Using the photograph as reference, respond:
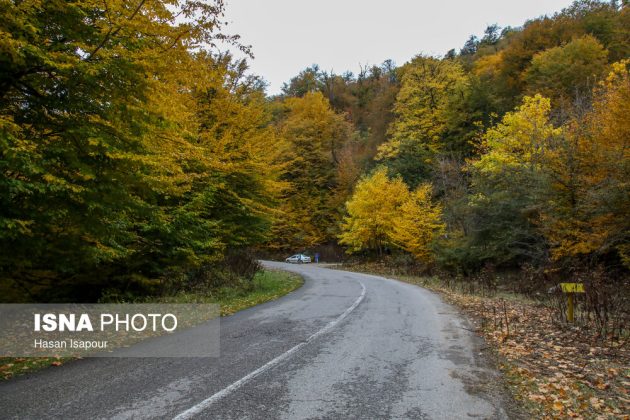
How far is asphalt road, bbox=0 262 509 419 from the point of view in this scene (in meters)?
4.53

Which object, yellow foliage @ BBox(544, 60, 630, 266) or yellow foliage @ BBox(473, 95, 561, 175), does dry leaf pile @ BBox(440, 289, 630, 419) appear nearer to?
yellow foliage @ BBox(544, 60, 630, 266)

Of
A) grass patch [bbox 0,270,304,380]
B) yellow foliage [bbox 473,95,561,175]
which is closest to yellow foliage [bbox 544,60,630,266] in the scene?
yellow foliage [bbox 473,95,561,175]

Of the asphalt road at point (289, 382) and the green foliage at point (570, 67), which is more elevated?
the green foliage at point (570, 67)

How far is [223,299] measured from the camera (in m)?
14.0

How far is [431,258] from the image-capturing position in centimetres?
2839

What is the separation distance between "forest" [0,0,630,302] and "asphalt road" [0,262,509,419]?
2535mm

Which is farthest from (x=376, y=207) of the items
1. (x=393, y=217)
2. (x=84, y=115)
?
(x=84, y=115)

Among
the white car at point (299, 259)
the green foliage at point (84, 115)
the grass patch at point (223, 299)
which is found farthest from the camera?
the white car at point (299, 259)

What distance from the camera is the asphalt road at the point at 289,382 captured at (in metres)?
4.53

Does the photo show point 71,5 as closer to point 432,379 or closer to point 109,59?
point 109,59

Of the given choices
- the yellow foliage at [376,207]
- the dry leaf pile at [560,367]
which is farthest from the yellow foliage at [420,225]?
the dry leaf pile at [560,367]

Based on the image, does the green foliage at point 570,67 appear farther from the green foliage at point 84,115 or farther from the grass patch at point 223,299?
the green foliage at point 84,115

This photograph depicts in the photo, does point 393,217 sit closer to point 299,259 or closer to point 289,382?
point 299,259

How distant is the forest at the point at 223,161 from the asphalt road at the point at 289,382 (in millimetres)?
2535
